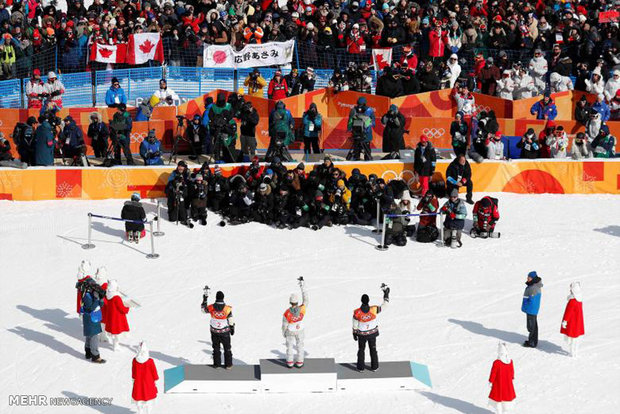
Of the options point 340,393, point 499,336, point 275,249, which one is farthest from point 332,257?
point 340,393

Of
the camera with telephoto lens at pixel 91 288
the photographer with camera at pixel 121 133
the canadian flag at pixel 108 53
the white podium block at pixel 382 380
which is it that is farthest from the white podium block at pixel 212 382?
the canadian flag at pixel 108 53

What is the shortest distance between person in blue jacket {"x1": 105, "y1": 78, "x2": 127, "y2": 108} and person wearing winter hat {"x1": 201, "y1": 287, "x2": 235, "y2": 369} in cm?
1245

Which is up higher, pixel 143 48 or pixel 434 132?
pixel 143 48

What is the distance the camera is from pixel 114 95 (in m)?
30.2

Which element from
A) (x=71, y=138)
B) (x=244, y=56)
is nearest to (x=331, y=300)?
(x=71, y=138)

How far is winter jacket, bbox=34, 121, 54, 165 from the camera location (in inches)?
1064

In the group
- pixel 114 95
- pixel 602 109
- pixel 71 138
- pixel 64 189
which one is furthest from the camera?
pixel 114 95

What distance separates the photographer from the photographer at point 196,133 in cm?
2872

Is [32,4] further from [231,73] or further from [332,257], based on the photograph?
[332,257]

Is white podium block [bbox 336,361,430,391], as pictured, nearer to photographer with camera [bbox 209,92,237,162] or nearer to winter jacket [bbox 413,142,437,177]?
winter jacket [bbox 413,142,437,177]

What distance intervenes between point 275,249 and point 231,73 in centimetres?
877

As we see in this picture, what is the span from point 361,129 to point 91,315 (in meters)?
10.7

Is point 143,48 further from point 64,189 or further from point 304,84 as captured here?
point 64,189

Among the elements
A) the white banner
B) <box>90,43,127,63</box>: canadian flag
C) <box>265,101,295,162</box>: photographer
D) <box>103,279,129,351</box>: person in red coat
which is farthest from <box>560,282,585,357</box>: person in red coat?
<box>90,43,127,63</box>: canadian flag
